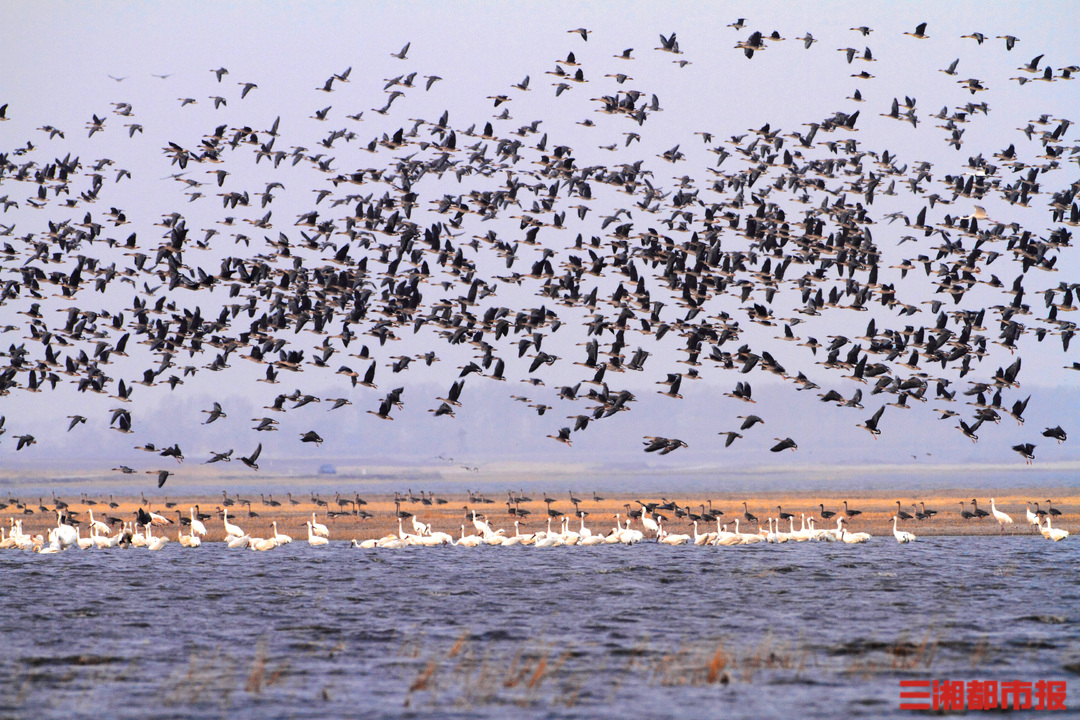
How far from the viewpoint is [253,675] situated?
2475cm

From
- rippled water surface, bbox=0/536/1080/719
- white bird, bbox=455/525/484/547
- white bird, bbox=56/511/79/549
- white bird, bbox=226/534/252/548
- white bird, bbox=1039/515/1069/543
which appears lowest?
rippled water surface, bbox=0/536/1080/719

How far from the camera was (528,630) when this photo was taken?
31.2 metres

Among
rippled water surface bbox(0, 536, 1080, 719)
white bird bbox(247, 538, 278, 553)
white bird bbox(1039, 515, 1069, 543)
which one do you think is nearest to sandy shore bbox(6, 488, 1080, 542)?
white bird bbox(1039, 515, 1069, 543)

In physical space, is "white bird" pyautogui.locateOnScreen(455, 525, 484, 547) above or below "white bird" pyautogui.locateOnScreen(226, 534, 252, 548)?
below

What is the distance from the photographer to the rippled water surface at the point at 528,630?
23031 millimetres

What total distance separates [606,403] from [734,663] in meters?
14.7

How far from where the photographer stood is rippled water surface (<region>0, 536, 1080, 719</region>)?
2303 cm

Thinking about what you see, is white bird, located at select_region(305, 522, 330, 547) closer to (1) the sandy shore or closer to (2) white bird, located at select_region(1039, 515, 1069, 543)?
(1) the sandy shore

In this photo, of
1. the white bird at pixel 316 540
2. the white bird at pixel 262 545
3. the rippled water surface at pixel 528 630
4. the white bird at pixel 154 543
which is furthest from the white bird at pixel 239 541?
the white bird at pixel 154 543

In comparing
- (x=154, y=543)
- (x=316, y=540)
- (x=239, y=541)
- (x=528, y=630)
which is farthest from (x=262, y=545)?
(x=528, y=630)

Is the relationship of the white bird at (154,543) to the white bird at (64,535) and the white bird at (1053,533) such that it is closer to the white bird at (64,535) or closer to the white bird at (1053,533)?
the white bird at (64,535)

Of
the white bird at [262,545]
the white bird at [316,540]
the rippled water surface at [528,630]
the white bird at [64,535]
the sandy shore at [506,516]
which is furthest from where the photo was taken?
the sandy shore at [506,516]

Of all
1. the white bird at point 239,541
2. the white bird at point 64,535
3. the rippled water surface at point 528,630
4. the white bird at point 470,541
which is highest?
the white bird at point 64,535

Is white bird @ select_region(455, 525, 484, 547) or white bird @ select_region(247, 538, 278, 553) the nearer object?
white bird @ select_region(247, 538, 278, 553)
